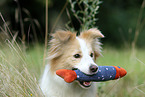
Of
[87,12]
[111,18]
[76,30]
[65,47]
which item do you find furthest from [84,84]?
[111,18]

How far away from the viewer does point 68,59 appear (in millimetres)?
2846

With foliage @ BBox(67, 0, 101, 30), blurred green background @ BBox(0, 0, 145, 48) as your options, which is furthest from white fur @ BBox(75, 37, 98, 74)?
blurred green background @ BBox(0, 0, 145, 48)

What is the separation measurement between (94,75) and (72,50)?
0.51 m

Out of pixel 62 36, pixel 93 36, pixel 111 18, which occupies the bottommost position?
pixel 111 18

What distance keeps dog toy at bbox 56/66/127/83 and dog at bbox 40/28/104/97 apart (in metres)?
0.16

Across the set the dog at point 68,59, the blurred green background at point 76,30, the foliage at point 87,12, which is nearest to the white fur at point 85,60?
the dog at point 68,59

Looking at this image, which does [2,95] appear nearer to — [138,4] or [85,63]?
[85,63]

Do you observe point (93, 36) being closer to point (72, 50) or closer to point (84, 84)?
point (72, 50)

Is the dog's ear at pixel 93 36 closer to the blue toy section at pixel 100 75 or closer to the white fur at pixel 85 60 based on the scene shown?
the white fur at pixel 85 60

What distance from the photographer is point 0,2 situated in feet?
35.4

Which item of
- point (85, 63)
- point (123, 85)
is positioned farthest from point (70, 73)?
point (123, 85)

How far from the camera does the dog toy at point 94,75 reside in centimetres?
244

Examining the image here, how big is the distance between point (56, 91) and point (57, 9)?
10.4 m

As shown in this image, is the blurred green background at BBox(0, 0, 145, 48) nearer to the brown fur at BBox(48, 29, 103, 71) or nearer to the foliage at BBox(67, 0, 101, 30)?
the foliage at BBox(67, 0, 101, 30)
